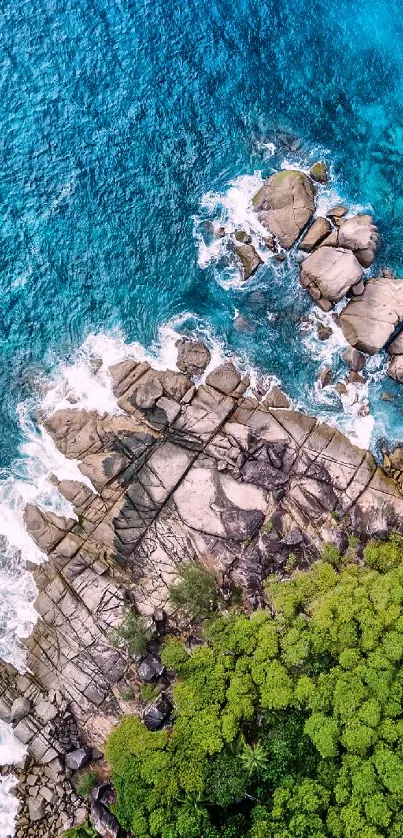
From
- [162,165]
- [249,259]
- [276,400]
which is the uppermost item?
[162,165]

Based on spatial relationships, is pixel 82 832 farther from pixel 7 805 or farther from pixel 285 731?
pixel 285 731

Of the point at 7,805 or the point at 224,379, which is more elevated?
the point at 224,379

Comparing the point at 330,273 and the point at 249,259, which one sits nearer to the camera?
the point at 330,273

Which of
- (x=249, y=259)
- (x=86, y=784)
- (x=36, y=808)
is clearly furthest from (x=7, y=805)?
(x=249, y=259)

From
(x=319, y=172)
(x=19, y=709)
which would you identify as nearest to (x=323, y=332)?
(x=319, y=172)

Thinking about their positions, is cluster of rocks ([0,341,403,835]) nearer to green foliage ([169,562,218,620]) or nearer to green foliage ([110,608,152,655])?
green foliage ([110,608,152,655])

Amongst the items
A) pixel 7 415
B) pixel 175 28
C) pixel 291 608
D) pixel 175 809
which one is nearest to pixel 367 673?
pixel 291 608

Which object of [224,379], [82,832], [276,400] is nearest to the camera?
[82,832]

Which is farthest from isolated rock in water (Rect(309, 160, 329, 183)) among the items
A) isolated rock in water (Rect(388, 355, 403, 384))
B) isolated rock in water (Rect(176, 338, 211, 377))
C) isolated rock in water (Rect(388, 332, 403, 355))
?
isolated rock in water (Rect(176, 338, 211, 377))

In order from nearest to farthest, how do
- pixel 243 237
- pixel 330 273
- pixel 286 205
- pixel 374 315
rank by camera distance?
pixel 374 315, pixel 330 273, pixel 286 205, pixel 243 237

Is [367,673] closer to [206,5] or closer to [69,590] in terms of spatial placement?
[69,590]
